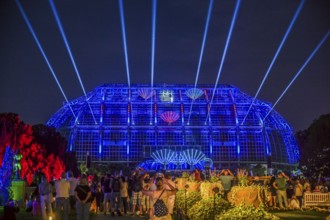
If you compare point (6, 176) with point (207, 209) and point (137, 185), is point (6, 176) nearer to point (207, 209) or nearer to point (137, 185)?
point (137, 185)

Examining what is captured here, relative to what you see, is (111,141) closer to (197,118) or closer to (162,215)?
(197,118)

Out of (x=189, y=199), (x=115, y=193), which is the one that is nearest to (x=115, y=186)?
(x=115, y=193)

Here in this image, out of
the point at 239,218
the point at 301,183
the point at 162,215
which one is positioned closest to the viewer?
the point at 239,218

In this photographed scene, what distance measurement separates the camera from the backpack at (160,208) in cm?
1426

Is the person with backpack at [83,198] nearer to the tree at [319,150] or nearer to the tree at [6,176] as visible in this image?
the tree at [6,176]

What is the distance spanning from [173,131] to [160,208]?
100823 millimetres

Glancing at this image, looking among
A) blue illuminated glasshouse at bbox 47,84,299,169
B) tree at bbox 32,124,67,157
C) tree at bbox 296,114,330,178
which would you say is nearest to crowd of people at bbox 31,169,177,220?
tree at bbox 296,114,330,178

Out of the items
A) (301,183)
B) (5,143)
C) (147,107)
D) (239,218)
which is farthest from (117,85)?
(239,218)

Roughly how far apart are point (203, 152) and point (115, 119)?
2087 centimetres

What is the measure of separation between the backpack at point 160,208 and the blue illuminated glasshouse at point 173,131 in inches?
3634

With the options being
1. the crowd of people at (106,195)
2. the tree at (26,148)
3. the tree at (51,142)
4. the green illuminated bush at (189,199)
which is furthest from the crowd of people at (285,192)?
the tree at (51,142)

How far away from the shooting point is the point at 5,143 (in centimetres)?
4300

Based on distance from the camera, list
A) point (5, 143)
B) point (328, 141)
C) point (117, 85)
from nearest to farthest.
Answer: point (5, 143) < point (328, 141) < point (117, 85)

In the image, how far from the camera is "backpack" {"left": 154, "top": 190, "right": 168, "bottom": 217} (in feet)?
46.8
